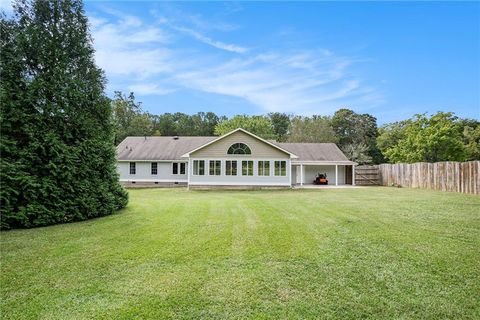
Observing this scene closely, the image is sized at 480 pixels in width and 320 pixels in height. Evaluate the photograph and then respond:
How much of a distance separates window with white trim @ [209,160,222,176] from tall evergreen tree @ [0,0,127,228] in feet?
42.0

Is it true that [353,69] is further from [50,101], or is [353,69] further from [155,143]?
[155,143]

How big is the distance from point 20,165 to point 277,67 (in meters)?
15.1

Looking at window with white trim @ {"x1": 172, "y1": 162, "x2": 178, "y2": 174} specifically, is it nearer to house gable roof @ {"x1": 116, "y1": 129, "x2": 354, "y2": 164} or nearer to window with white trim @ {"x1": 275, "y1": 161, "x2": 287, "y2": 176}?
house gable roof @ {"x1": 116, "y1": 129, "x2": 354, "y2": 164}

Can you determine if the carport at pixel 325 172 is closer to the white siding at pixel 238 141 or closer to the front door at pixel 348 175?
the front door at pixel 348 175

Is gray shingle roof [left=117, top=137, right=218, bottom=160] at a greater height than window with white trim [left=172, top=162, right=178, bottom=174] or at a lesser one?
greater

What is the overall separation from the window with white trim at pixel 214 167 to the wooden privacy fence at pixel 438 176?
13.9 m

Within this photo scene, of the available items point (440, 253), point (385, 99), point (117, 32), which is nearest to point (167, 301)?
point (440, 253)

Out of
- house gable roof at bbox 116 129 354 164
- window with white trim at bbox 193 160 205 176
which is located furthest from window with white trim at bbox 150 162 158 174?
window with white trim at bbox 193 160 205 176

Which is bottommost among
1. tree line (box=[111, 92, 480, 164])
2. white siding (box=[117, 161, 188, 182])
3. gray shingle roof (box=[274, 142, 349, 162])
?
white siding (box=[117, 161, 188, 182])

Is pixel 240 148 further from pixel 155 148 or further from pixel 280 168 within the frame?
pixel 155 148

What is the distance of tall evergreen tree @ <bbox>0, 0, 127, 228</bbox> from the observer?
7.24 m

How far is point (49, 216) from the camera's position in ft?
25.0

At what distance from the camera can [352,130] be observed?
51312mm

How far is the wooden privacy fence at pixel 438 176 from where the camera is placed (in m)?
14.8
